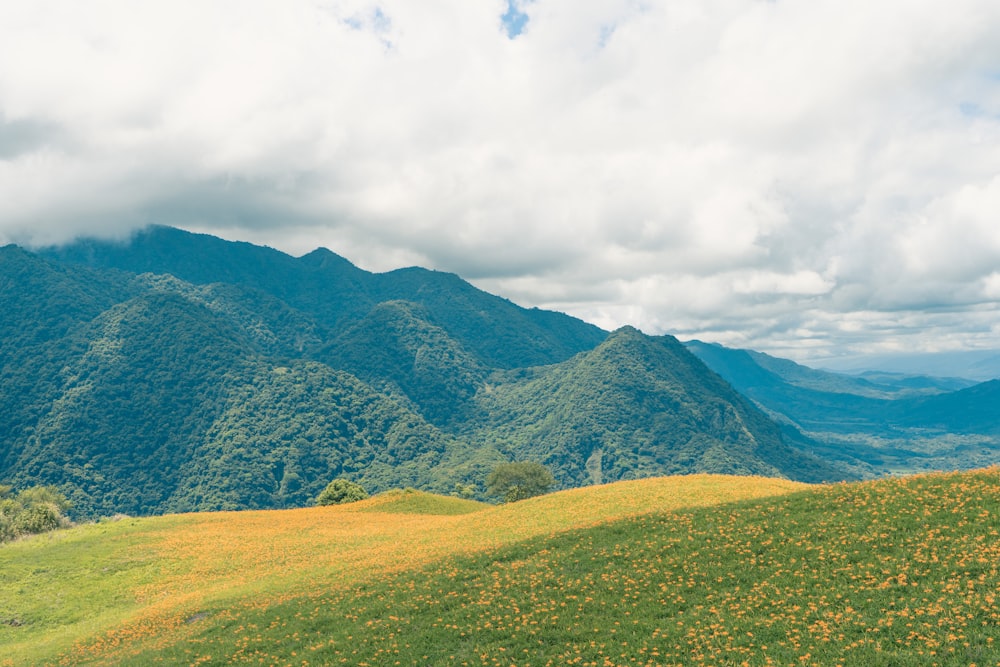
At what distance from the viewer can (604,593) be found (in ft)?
92.6

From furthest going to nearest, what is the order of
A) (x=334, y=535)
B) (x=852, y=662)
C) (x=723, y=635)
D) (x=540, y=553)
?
1. (x=334, y=535)
2. (x=540, y=553)
3. (x=723, y=635)
4. (x=852, y=662)

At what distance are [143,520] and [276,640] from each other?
1952 inches

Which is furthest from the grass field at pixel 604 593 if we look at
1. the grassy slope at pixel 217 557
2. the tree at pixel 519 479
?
Result: the tree at pixel 519 479

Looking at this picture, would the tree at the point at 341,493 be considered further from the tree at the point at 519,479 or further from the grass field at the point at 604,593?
the tree at the point at 519,479

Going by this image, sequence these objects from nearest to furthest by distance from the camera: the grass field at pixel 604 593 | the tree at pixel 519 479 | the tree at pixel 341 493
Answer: the grass field at pixel 604 593
the tree at pixel 341 493
the tree at pixel 519 479

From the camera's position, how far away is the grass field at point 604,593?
21984 millimetres

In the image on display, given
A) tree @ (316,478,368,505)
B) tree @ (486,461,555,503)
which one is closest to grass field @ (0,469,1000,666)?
tree @ (316,478,368,505)

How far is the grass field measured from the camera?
A: 21984mm

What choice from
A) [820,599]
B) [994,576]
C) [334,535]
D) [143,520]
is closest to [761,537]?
[820,599]

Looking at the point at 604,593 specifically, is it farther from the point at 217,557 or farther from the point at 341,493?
the point at 341,493

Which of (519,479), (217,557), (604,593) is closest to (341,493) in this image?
(217,557)

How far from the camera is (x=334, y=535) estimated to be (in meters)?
57.8

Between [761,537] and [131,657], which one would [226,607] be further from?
[761,537]

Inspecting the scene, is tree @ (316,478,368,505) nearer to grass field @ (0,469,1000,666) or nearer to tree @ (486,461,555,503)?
grass field @ (0,469,1000,666)
